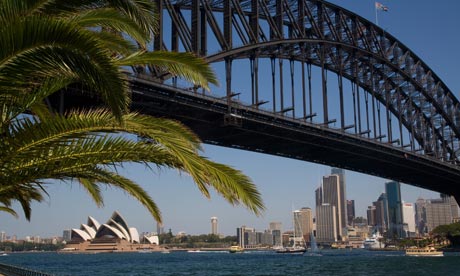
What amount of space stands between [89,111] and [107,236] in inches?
6377

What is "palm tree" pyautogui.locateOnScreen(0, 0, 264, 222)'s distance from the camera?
6.52 meters

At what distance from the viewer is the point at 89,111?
312 inches

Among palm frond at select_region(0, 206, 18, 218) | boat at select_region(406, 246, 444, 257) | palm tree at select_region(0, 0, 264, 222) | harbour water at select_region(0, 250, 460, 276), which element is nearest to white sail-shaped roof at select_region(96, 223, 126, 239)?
harbour water at select_region(0, 250, 460, 276)

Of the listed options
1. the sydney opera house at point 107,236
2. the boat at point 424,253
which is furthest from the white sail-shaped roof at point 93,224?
the boat at point 424,253

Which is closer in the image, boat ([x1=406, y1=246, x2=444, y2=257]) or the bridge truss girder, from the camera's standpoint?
the bridge truss girder

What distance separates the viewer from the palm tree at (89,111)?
6.52 m

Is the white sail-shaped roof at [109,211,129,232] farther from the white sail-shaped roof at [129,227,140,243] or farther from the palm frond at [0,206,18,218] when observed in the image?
the palm frond at [0,206,18,218]

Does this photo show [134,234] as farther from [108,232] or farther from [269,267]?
[269,267]

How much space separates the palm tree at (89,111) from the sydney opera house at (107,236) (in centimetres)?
14785

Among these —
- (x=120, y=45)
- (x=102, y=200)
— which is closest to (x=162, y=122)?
(x=120, y=45)

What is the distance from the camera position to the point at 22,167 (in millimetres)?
7891

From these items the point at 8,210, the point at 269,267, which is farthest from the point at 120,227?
the point at 8,210

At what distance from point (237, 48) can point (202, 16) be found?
3915 mm

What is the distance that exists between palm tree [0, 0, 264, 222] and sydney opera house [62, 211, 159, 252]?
147846 mm
